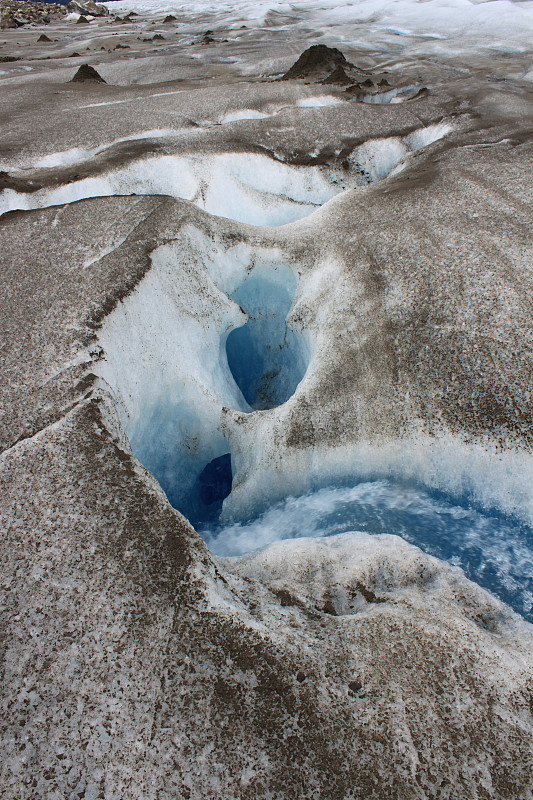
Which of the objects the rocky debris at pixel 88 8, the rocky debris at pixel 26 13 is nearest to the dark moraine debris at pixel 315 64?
the rocky debris at pixel 26 13

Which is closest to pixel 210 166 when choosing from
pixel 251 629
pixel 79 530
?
pixel 79 530

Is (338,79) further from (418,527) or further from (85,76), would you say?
(418,527)

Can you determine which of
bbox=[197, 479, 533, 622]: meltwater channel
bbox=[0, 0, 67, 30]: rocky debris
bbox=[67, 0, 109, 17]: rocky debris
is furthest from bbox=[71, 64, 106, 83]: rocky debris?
bbox=[67, 0, 109, 17]: rocky debris

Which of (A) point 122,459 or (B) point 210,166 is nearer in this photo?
(A) point 122,459

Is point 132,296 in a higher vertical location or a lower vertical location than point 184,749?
higher

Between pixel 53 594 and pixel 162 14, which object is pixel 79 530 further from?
pixel 162 14

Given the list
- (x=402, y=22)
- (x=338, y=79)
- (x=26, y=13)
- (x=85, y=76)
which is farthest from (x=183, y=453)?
(x=26, y=13)

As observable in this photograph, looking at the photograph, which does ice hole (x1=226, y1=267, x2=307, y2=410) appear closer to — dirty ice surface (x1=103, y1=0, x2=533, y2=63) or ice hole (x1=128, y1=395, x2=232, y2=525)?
ice hole (x1=128, y1=395, x2=232, y2=525)
